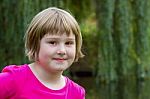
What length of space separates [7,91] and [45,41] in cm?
24

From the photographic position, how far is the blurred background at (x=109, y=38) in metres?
5.32

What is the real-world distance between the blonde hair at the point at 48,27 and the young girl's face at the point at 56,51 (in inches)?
0.8

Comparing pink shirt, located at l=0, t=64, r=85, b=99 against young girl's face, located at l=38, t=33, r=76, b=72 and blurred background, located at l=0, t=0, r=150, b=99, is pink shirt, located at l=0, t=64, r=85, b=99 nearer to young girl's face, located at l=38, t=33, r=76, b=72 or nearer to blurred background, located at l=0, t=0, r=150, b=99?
young girl's face, located at l=38, t=33, r=76, b=72

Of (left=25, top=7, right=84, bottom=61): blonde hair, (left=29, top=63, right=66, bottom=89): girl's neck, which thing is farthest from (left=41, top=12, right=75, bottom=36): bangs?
(left=29, top=63, right=66, bottom=89): girl's neck

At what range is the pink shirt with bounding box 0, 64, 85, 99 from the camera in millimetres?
1947

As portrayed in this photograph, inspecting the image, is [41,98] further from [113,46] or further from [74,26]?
[113,46]

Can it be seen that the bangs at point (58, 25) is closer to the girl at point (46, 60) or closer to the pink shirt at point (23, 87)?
the girl at point (46, 60)

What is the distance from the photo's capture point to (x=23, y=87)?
197cm

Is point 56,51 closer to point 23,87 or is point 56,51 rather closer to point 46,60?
point 46,60

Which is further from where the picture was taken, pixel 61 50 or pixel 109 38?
pixel 109 38

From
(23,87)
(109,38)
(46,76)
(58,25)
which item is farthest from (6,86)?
(109,38)

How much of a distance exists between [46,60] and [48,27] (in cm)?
13

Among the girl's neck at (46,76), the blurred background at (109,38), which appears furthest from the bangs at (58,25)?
the blurred background at (109,38)

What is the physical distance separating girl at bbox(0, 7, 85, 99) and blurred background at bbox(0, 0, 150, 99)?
9.66 feet
